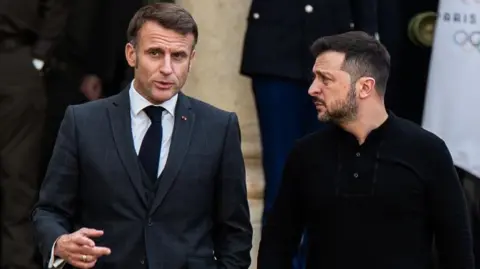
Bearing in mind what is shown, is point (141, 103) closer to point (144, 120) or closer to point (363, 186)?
point (144, 120)

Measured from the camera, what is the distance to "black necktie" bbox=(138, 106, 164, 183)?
14.8 ft

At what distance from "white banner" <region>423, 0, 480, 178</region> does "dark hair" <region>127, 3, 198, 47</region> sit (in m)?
1.86

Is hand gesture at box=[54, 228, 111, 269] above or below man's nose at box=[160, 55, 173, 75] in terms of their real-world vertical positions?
below

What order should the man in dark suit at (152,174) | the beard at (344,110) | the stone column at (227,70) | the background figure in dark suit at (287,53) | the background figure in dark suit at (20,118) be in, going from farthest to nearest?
the background figure in dark suit at (20,118), the stone column at (227,70), the background figure in dark suit at (287,53), the beard at (344,110), the man in dark suit at (152,174)

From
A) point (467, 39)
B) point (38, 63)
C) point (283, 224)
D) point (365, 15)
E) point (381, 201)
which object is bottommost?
point (283, 224)

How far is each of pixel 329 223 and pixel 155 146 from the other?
0.67 m

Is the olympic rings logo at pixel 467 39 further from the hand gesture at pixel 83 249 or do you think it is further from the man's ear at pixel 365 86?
the hand gesture at pixel 83 249

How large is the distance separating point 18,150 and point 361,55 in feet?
7.69

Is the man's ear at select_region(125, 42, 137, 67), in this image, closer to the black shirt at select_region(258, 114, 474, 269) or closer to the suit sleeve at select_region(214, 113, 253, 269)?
the suit sleeve at select_region(214, 113, 253, 269)

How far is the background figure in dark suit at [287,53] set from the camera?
5824 millimetres

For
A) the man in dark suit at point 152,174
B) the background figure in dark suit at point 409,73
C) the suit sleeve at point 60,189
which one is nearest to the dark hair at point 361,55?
the man in dark suit at point 152,174

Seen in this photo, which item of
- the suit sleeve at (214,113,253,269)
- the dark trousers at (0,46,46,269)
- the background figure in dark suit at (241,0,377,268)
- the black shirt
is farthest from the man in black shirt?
the dark trousers at (0,46,46,269)

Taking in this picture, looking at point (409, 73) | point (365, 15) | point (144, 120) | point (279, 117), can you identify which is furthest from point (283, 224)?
point (409, 73)

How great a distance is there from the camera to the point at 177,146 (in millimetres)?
4531
